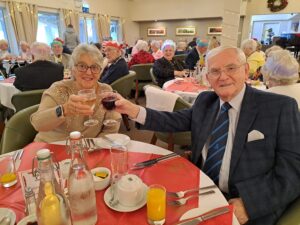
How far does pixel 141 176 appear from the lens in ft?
3.71

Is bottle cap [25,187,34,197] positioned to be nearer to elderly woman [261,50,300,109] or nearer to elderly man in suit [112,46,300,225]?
elderly man in suit [112,46,300,225]

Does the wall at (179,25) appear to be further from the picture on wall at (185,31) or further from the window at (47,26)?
the window at (47,26)

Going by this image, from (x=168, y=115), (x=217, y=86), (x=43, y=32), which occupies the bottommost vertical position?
(x=168, y=115)

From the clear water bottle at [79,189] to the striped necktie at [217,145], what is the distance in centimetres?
78

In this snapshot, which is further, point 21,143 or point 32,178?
point 21,143

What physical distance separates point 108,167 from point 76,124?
24.8 inches

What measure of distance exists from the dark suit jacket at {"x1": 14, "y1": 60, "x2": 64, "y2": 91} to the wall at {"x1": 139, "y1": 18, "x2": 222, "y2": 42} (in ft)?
35.8

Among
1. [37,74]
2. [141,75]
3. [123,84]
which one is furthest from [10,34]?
[123,84]

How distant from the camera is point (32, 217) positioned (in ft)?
2.67

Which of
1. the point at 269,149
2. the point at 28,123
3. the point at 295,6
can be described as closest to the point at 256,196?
the point at 269,149

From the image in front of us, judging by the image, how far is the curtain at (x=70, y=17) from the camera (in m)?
9.45

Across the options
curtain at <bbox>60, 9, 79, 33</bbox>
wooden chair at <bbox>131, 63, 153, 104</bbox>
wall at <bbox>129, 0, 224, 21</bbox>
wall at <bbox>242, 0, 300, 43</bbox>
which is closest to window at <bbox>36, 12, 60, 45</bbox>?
curtain at <bbox>60, 9, 79, 33</bbox>

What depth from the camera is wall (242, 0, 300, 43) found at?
9489 millimetres

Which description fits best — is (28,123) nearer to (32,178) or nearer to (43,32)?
(32,178)
